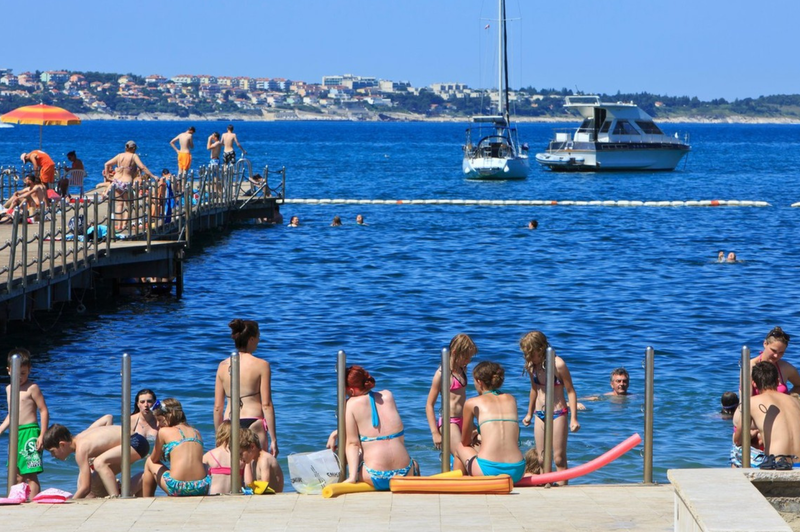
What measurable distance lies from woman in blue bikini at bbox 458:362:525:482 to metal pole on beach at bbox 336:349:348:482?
3.12 ft

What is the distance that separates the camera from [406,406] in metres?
14.8

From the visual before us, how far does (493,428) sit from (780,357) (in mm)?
3267

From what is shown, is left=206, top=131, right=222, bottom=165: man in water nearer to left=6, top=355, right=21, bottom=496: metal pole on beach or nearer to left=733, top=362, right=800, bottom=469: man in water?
left=6, top=355, right=21, bottom=496: metal pole on beach

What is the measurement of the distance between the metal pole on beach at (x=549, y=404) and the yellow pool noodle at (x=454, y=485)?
82 centimetres

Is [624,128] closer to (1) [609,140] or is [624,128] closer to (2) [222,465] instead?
(1) [609,140]

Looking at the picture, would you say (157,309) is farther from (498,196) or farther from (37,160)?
(498,196)

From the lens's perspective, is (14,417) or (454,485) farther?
(14,417)

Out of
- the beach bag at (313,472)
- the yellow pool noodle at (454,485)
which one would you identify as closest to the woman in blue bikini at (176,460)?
the beach bag at (313,472)

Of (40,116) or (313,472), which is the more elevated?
(40,116)

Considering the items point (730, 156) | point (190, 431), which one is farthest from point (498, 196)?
point (730, 156)

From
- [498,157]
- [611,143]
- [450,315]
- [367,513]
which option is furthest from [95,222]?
[611,143]

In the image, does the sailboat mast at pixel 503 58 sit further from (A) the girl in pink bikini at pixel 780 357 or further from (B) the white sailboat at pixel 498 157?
(A) the girl in pink bikini at pixel 780 357

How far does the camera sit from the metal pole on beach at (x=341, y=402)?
8.63 m

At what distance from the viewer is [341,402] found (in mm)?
8672
